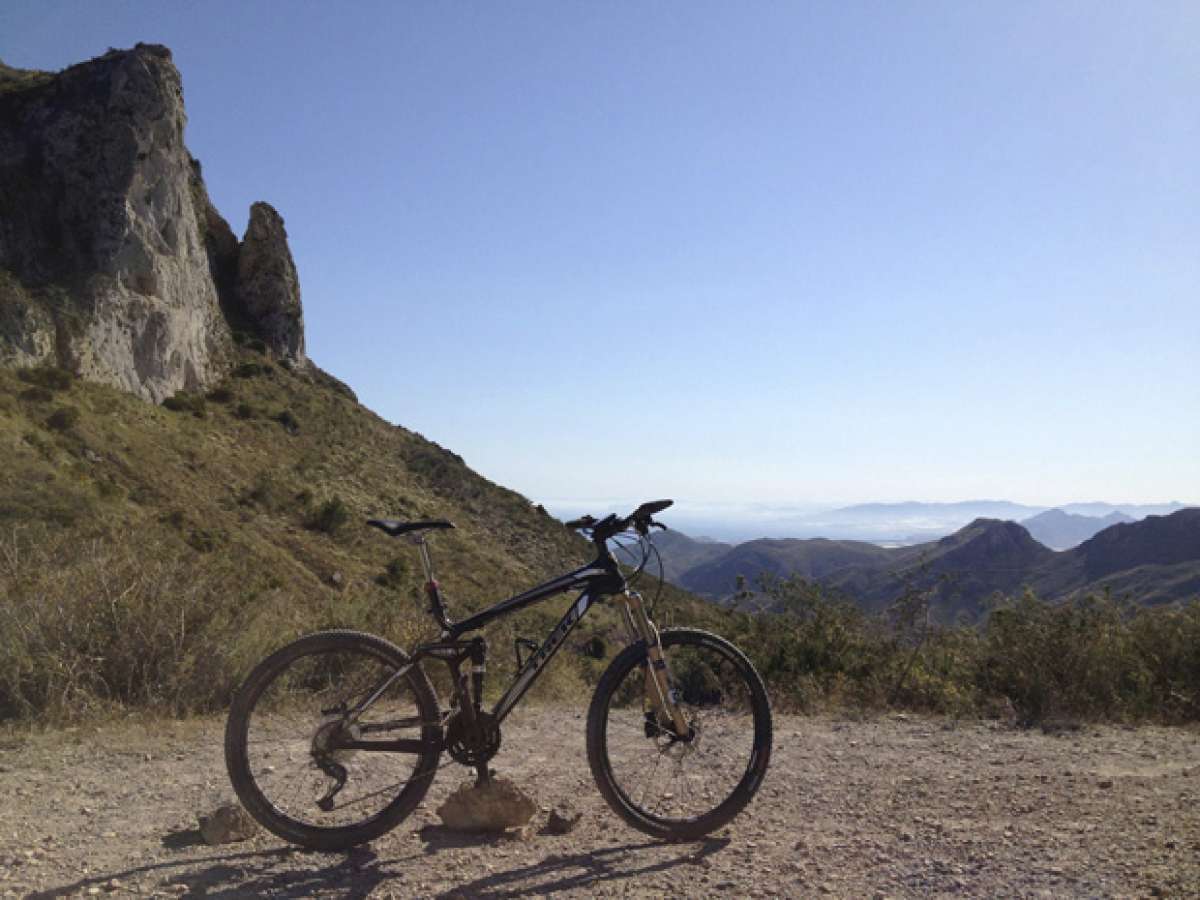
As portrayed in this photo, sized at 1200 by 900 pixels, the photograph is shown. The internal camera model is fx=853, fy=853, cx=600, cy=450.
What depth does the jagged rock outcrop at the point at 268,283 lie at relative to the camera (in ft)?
174

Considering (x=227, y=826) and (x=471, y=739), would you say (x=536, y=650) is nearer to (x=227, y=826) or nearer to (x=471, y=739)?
(x=471, y=739)

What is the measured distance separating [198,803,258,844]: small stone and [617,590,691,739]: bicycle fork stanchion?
70.7 inches

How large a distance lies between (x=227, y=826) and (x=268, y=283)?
54698 mm

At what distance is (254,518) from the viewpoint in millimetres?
31141

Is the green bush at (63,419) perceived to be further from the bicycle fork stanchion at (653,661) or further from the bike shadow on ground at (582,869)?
the bike shadow on ground at (582,869)

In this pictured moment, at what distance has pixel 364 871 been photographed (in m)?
3.32

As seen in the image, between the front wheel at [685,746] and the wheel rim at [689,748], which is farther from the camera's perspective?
the wheel rim at [689,748]

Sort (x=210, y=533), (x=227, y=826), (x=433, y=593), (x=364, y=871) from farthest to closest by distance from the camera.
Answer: (x=210, y=533) < (x=433, y=593) < (x=227, y=826) < (x=364, y=871)

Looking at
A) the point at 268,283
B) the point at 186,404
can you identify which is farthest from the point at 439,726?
the point at 268,283

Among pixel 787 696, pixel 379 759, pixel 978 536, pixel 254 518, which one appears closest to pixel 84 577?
pixel 379 759

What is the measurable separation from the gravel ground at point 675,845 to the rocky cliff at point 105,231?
32127 mm

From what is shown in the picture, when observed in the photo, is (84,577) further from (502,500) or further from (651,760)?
(502,500)

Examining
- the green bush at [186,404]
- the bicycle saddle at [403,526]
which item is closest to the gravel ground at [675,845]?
the bicycle saddle at [403,526]

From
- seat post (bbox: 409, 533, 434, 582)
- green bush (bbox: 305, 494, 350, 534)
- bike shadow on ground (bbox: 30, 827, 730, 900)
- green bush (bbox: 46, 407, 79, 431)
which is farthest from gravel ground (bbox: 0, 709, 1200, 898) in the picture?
green bush (bbox: 305, 494, 350, 534)
